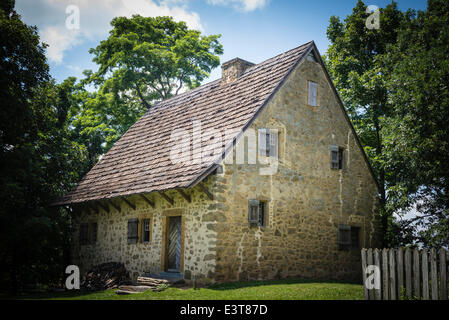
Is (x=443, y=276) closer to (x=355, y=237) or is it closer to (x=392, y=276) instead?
(x=392, y=276)

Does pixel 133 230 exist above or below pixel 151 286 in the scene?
above

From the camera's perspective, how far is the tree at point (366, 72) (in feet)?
62.6

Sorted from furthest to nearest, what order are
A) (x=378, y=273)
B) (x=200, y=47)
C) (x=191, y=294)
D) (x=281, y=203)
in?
(x=200, y=47) → (x=281, y=203) → (x=191, y=294) → (x=378, y=273)

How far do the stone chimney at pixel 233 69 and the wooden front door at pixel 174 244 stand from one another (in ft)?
21.8

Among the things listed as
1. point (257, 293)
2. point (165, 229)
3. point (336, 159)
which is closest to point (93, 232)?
point (165, 229)

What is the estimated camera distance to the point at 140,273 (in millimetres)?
14062

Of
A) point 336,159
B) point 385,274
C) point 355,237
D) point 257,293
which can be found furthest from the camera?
point 355,237

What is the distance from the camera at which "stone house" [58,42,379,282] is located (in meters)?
12.0

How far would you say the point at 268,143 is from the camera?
522 inches

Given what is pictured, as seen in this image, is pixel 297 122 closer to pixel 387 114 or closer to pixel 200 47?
pixel 387 114

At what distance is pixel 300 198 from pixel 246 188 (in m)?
2.50

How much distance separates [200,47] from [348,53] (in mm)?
10147
